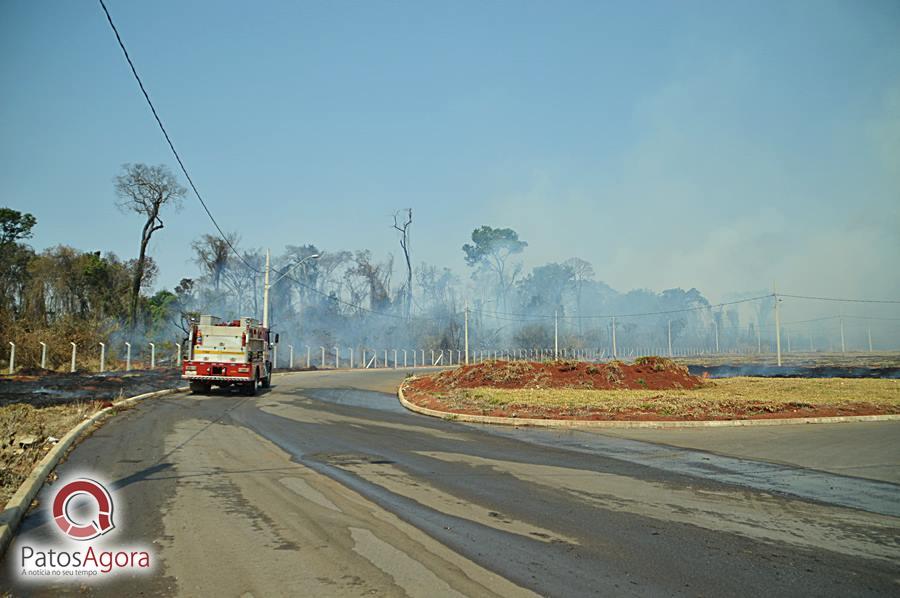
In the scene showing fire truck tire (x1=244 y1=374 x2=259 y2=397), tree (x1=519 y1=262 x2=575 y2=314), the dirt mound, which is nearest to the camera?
fire truck tire (x1=244 y1=374 x2=259 y2=397)

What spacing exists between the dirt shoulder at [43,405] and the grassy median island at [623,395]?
10.4m

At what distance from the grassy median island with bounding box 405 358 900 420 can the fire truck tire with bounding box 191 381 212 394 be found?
8.13m

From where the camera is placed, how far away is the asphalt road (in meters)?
5.24

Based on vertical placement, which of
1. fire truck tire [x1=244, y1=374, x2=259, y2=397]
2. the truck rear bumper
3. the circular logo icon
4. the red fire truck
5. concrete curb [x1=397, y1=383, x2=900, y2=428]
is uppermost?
the red fire truck

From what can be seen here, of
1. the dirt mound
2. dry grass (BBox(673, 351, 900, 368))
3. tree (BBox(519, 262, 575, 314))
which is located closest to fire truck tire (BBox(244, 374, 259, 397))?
the dirt mound

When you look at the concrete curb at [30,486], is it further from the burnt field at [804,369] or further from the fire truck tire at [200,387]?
the burnt field at [804,369]

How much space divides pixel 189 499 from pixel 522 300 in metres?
Answer: 85.0

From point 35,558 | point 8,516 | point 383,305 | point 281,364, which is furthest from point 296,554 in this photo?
point 383,305

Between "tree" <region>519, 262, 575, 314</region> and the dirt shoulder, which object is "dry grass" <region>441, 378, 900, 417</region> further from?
"tree" <region>519, 262, 575, 314</region>

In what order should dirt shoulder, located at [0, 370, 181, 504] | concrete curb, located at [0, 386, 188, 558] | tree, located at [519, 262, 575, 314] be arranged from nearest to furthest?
1. concrete curb, located at [0, 386, 188, 558]
2. dirt shoulder, located at [0, 370, 181, 504]
3. tree, located at [519, 262, 575, 314]

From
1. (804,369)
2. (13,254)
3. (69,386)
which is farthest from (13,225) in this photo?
(804,369)

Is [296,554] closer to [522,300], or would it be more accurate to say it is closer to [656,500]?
[656,500]

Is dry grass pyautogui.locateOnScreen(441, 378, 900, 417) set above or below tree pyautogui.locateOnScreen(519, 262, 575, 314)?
below

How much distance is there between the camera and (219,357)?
2527 centimetres
